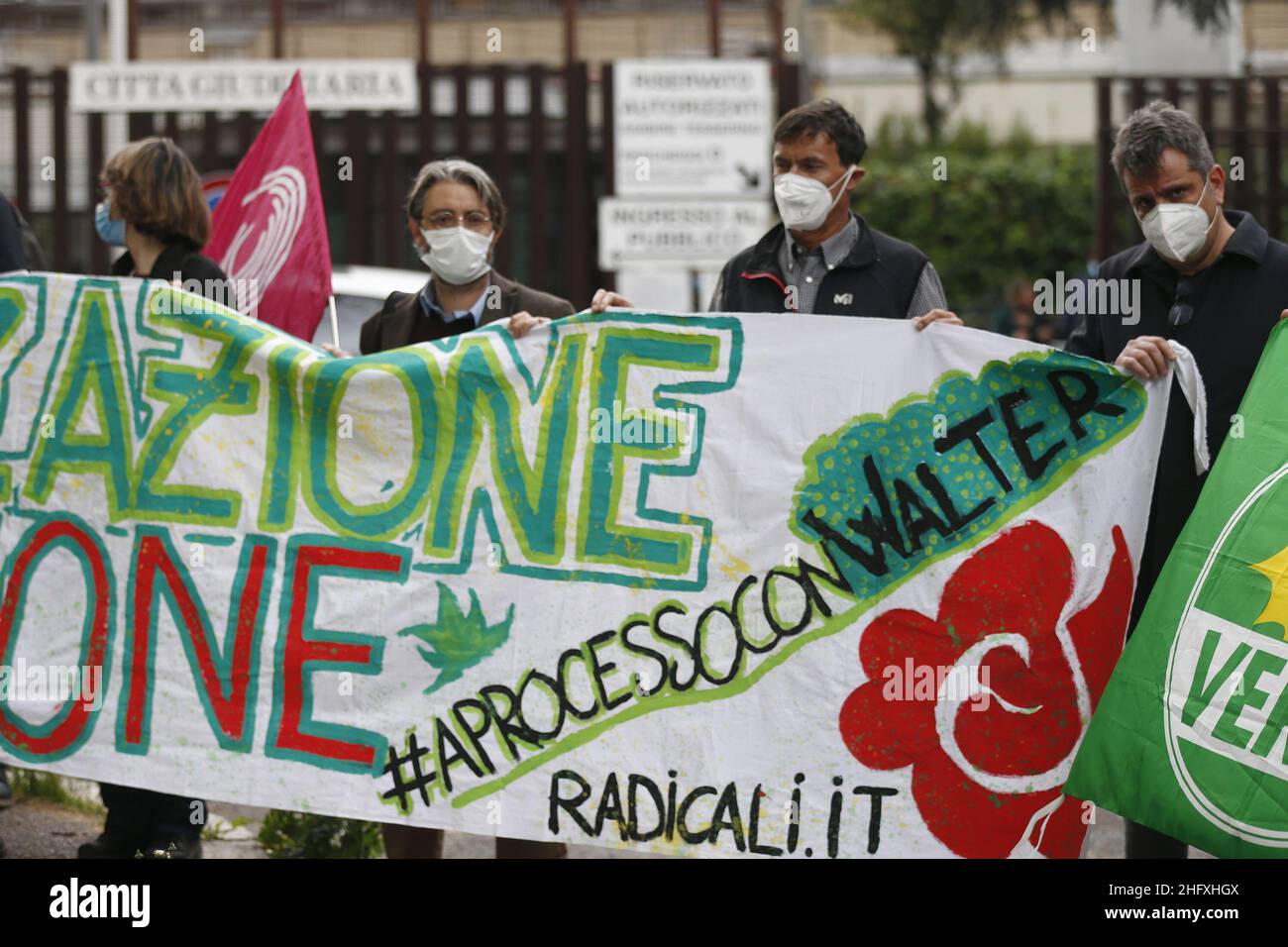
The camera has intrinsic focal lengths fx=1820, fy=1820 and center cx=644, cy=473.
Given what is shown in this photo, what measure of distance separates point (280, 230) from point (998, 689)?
284 cm

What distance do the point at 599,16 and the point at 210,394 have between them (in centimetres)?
1591

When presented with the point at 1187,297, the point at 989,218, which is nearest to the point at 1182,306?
the point at 1187,297

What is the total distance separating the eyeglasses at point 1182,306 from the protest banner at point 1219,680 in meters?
0.29

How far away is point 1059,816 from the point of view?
436 cm

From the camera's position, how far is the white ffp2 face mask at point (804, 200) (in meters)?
4.78

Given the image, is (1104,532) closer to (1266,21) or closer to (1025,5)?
(1025,5)

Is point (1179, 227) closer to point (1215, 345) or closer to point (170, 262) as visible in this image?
point (1215, 345)

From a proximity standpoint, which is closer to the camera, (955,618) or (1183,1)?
(955,618)

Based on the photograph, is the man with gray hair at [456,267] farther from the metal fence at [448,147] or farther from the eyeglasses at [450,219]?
the metal fence at [448,147]

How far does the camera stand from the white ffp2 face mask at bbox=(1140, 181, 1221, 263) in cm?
441

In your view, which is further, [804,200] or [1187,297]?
[804,200]

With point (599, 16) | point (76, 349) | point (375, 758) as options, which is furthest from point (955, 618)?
point (599, 16)

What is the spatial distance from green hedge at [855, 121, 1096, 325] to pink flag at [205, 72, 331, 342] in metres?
17.2

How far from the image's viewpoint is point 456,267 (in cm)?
491
